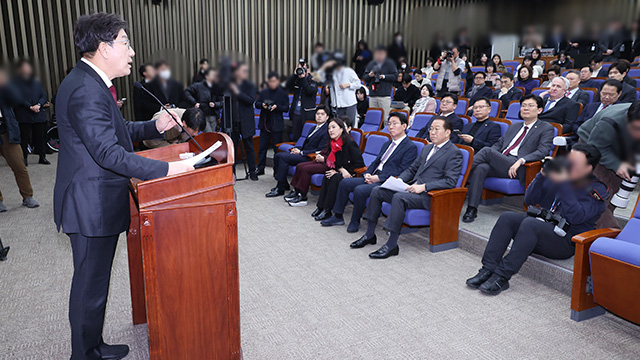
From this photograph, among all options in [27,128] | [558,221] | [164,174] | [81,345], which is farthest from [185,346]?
[27,128]

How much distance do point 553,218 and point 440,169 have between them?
3.05ft

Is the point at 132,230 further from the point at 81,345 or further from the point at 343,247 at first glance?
the point at 343,247

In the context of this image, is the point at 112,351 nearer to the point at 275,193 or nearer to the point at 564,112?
the point at 275,193

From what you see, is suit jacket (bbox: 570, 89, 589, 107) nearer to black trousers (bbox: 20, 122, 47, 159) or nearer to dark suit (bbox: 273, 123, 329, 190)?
dark suit (bbox: 273, 123, 329, 190)

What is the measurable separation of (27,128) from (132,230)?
14.1 feet

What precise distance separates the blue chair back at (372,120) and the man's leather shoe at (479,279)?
256 cm

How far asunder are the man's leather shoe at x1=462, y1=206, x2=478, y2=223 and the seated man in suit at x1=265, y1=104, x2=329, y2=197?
1661 millimetres

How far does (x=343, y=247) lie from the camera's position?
317 cm

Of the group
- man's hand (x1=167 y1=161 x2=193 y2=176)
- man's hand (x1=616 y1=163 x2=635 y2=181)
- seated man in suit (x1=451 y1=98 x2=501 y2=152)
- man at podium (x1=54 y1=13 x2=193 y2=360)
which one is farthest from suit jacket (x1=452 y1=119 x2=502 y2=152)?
man's hand (x1=616 y1=163 x2=635 y2=181)

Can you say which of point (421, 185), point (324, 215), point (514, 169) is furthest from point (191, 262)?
point (514, 169)

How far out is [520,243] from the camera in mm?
2342

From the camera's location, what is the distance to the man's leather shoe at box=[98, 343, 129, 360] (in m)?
1.75

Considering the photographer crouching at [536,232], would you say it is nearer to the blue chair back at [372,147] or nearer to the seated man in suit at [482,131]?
the seated man in suit at [482,131]

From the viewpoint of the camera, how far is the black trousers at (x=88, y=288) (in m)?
1.46
